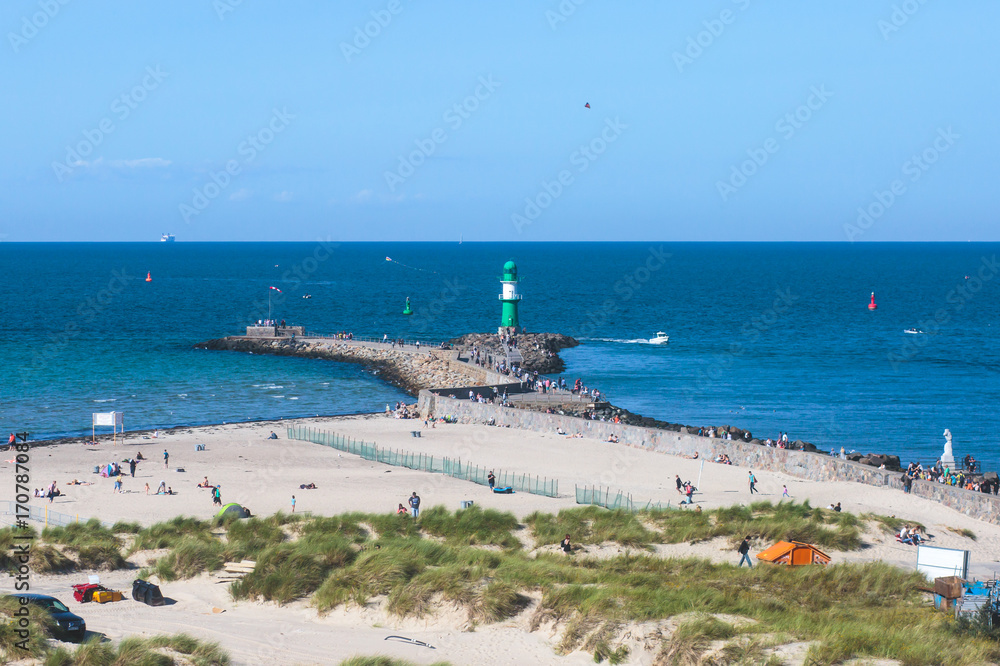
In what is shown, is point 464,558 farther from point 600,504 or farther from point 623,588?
point 600,504

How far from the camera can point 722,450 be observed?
35.1 meters

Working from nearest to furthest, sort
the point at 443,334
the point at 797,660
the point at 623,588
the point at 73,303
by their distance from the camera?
the point at 797,660, the point at 623,588, the point at 443,334, the point at 73,303

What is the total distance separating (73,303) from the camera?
111188mm

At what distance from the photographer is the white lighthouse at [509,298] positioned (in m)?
66.2

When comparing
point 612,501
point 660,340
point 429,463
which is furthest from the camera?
point 660,340

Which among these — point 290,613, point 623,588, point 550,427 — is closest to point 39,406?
point 550,427

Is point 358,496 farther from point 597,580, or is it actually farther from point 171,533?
point 597,580

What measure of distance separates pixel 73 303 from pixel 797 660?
110m

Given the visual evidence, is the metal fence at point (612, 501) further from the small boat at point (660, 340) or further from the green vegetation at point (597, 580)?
the small boat at point (660, 340)

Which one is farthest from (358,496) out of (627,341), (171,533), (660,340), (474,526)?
(627,341)

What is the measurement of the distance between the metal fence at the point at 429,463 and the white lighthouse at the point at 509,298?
27.5m

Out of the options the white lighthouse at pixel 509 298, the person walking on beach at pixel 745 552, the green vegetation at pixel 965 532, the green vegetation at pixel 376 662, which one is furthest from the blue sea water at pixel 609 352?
the green vegetation at pixel 376 662

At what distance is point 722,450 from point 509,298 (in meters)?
34.9

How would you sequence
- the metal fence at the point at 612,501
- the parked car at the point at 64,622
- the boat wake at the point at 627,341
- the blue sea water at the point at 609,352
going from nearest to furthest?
the parked car at the point at 64,622 → the metal fence at the point at 612,501 → the blue sea water at the point at 609,352 → the boat wake at the point at 627,341
